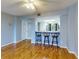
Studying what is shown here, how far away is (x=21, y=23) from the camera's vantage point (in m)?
10.7

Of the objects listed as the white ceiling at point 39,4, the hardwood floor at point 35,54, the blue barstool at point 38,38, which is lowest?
the hardwood floor at point 35,54

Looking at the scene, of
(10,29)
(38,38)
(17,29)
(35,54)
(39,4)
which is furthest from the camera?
(17,29)

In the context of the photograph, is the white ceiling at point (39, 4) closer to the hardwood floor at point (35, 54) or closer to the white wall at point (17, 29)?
the hardwood floor at point (35, 54)

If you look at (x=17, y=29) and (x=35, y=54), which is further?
(x=17, y=29)

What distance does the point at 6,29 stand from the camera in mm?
8234

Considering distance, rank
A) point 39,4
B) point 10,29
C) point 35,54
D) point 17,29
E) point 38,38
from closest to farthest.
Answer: point 35,54
point 39,4
point 10,29
point 38,38
point 17,29

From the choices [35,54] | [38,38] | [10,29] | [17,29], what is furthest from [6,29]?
[35,54]

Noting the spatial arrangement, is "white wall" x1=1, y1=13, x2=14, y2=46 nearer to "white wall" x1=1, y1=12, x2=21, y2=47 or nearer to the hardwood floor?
"white wall" x1=1, y1=12, x2=21, y2=47

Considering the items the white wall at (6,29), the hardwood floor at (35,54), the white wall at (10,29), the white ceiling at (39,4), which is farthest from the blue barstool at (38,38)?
the white ceiling at (39,4)

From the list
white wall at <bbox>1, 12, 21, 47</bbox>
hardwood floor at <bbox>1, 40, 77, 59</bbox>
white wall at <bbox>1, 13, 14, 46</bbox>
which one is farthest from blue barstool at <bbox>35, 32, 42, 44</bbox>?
hardwood floor at <bbox>1, 40, 77, 59</bbox>

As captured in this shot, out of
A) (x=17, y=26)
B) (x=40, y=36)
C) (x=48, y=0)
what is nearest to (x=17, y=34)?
(x=17, y=26)

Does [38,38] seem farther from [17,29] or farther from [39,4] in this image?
[39,4]

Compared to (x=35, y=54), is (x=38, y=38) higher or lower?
higher

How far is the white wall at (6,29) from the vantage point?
7.67 m
